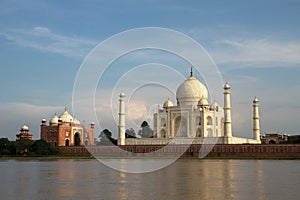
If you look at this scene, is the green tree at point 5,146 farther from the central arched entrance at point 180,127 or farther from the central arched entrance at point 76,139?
the central arched entrance at point 180,127

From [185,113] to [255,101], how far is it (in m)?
7.90

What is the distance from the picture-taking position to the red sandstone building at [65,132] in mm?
58250

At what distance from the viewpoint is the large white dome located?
173ft

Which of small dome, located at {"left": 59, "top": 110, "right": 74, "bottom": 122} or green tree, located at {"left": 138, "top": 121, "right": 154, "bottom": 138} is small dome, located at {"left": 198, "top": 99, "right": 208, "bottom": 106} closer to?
green tree, located at {"left": 138, "top": 121, "right": 154, "bottom": 138}

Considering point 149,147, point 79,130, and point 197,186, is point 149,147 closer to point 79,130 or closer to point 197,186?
point 79,130

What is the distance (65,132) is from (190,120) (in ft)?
56.6

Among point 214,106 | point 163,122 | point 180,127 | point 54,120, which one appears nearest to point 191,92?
point 214,106

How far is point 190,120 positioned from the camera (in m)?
51.4

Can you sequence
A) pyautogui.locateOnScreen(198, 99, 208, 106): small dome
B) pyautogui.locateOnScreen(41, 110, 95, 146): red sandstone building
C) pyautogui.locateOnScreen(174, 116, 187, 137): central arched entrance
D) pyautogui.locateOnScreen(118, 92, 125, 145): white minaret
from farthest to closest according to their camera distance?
pyautogui.locateOnScreen(41, 110, 95, 146): red sandstone building < pyautogui.locateOnScreen(174, 116, 187, 137): central arched entrance < pyautogui.locateOnScreen(118, 92, 125, 145): white minaret < pyautogui.locateOnScreen(198, 99, 208, 106): small dome

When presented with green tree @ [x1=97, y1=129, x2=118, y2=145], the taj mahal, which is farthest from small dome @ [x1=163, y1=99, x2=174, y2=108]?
green tree @ [x1=97, y1=129, x2=118, y2=145]

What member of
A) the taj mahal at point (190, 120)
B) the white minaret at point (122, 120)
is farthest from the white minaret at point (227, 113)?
the white minaret at point (122, 120)

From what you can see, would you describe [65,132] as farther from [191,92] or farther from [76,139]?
[191,92]

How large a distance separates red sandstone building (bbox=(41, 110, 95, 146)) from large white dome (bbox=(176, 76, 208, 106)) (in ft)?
50.1

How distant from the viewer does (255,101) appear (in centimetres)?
4994
